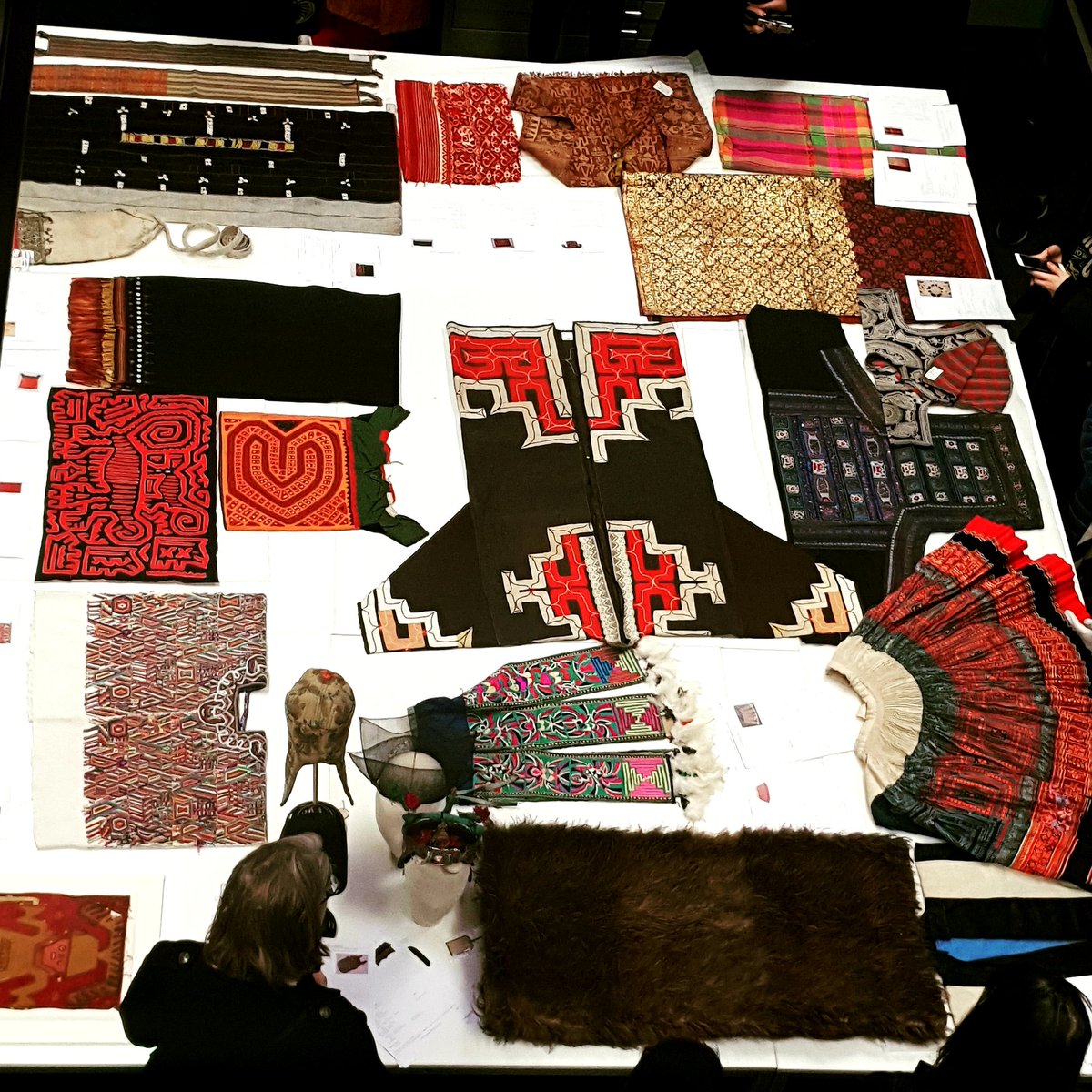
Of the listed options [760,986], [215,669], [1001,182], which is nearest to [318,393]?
[215,669]

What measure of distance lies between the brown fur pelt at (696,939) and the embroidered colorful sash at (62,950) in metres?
0.88

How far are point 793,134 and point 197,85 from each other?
227cm

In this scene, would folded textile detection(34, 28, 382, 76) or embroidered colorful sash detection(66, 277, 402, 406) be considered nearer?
embroidered colorful sash detection(66, 277, 402, 406)

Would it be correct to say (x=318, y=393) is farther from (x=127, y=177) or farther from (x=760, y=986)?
(x=760, y=986)

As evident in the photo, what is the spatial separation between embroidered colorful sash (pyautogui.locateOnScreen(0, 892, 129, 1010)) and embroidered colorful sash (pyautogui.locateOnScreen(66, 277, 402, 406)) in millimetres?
1592

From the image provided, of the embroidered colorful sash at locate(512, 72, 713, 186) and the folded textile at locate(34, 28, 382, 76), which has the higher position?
the folded textile at locate(34, 28, 382, 76)

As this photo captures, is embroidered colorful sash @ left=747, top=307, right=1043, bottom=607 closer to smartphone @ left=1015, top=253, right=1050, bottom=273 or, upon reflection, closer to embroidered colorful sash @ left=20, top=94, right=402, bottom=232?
smartphone @ left=1015, top=253, right=1050, bottom=273

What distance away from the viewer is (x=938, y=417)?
169 inches

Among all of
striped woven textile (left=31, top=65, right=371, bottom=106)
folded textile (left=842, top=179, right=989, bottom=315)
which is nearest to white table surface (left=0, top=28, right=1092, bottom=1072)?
striped woven textile (left=31, top=65, right=371, bottom=106)

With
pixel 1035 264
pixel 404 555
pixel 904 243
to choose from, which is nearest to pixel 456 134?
pixel 904 243

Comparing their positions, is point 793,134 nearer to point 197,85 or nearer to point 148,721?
point 197,85

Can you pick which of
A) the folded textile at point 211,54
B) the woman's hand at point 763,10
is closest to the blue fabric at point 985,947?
the woman's hand at point 763,10

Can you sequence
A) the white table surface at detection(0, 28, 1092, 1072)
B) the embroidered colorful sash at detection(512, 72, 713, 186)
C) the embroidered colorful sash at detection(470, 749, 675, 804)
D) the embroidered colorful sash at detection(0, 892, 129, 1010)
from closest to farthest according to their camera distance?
the embroidered colorful sash at detection(0, 892, 129, 1010)
the white table surface at detection(0, 28, 1092, 1072)
the embroidered colorful sash at detection(470, 749, 675, 804)
the embroidered colorful sash at detection(512, 72, 713, 186)

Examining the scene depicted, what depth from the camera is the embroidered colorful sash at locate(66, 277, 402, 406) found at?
3898 millimetres
